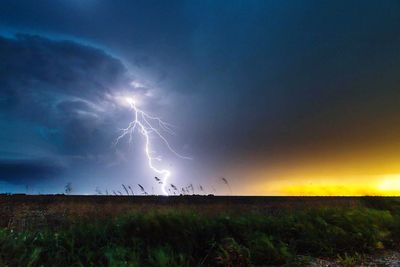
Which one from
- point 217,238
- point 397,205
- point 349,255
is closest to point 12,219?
point 217,238

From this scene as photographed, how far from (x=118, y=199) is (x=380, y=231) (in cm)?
1096

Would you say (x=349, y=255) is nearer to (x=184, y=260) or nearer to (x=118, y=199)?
(x=184, y=260)

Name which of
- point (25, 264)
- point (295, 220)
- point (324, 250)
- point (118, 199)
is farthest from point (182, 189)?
point (25, 264)

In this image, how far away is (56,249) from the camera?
931 cm

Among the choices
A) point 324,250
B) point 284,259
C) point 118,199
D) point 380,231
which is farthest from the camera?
point 118,199

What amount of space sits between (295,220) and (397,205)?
675 centimetres

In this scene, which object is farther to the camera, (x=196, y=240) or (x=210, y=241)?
(x=196, y=240)

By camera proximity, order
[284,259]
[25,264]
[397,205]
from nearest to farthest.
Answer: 1. [25,264]
2. [284,259]
3. [397,205]

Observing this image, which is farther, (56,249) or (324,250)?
(324,250)

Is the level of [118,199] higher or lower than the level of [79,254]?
higher

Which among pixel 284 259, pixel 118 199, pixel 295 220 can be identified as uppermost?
pixel 118 199

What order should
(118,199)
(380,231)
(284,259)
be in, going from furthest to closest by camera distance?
(118,199)
(380,231)
(284,259)

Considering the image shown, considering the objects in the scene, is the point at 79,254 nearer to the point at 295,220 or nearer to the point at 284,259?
the point at 284,259

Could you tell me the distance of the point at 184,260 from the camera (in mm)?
8938
